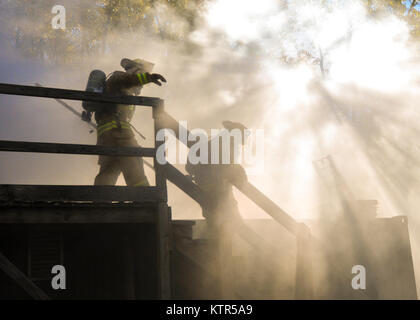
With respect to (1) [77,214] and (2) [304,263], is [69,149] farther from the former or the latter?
(2) [304,263]

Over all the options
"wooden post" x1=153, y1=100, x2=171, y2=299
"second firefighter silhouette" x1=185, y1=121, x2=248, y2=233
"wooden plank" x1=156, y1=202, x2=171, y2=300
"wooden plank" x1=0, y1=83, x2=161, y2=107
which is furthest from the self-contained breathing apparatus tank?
"wooden plank" x1=156, y1=202, x2=171, y2=300

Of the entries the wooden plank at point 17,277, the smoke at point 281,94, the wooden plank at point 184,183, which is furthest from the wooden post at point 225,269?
the smoke at point 281,94

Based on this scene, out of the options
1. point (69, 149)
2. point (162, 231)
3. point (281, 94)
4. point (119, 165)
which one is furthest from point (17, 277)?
point (281, 94)

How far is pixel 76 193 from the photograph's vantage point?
3.92m

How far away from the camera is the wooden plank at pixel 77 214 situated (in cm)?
380

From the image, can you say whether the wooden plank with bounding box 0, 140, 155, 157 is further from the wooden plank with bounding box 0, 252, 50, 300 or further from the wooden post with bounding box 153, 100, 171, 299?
the wooden plank with bounding box 0, 252, 50, 300

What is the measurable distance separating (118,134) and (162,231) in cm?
130

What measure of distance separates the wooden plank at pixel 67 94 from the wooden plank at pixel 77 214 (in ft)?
3.04

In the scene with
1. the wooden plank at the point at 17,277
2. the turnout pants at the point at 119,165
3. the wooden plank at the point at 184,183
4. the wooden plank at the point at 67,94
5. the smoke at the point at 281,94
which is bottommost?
the wooden plank at the point at 17,277

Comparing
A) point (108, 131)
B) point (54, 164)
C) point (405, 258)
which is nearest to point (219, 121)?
point (54, 164)

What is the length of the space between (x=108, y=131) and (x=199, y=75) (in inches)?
371

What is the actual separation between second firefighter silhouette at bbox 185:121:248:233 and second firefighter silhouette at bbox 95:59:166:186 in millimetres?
768

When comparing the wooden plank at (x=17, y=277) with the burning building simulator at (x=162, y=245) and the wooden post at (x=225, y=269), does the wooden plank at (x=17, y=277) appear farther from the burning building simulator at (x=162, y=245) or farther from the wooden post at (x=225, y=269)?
the wooden post at (x=225, y=269)
